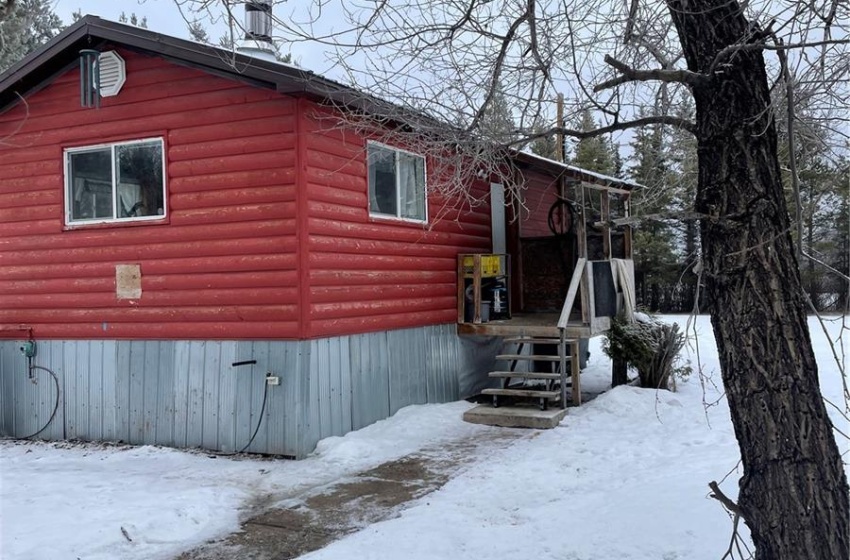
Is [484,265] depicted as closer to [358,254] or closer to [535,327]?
[535,327]

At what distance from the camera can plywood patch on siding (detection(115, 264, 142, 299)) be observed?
306 inches

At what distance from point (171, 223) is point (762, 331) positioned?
6103 millimetres

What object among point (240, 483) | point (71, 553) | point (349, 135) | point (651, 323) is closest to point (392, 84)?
point (349, 135)

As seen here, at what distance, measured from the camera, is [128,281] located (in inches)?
308

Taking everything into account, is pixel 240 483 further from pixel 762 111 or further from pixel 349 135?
pixel 762 111

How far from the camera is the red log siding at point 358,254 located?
711 cm

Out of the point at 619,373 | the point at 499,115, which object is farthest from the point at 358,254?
the point at 619,373

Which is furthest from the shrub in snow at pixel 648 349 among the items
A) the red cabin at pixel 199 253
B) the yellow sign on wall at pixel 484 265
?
the yellow sign on wall at pixel 484 265

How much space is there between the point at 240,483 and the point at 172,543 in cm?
134

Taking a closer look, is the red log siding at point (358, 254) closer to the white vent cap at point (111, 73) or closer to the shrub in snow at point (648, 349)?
the shrub in snow at point (648, 349)

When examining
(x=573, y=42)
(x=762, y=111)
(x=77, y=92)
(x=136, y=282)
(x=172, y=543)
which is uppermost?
(x=77, y=92)

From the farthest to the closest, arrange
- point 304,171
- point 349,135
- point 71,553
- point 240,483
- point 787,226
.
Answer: point 349,135, point 304,171, point 240,483, point 71,553, point 787,226

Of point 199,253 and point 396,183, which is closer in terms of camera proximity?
point 199,253

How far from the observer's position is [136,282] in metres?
7.77
